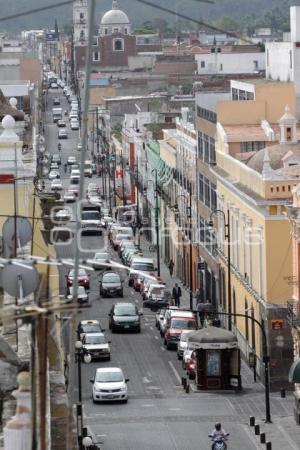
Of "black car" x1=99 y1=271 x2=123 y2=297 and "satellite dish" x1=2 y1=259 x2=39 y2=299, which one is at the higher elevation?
"satellite dish" x1=2 y1=259 x2=39 y2=299

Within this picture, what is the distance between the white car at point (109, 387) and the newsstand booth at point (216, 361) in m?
2.82

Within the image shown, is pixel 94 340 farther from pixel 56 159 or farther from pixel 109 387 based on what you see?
pixel 56 159

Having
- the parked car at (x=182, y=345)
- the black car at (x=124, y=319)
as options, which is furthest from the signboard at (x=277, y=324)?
the black car at (x=124, y=319)

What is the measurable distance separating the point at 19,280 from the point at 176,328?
4438cm

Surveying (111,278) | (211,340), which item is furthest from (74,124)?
(211,340)

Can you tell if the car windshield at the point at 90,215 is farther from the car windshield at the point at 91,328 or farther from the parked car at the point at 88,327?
the car windshield at the point at 91,328

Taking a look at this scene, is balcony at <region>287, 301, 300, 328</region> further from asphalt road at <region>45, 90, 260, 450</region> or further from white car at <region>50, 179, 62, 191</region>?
white car at <region>50, 179, 62, 191</region>

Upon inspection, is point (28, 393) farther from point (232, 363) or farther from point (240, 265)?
point (240, 265)

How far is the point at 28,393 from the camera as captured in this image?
15797 mm

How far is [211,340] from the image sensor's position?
52719 mm

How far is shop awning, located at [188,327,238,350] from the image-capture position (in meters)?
52.6

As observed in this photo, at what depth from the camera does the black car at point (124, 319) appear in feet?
210

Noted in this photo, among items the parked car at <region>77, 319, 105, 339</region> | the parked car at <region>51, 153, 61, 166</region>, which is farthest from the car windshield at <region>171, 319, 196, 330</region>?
the parked car at <region>51, 153, 61, 166</region>

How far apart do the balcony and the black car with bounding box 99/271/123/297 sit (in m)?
21.9
